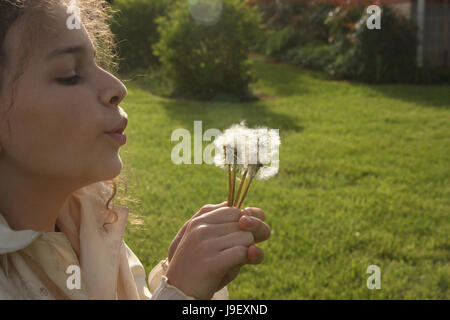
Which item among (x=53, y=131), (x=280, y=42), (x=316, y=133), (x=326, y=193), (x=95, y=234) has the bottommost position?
(x=326, y=193)

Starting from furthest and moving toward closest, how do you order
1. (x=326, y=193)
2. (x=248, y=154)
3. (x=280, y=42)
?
(x=280, y=42), (x=326, y=193), (x=248, y=154)

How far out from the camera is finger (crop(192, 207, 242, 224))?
1.35 metres

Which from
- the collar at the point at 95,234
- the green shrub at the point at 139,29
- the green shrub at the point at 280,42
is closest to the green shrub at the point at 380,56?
the green shrub at the point at 280,42

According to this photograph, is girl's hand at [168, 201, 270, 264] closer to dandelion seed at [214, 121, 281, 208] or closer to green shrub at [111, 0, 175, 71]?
dandelion seed at [214, 121, 281, 208]

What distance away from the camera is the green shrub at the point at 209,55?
1005cm

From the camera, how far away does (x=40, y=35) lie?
1.30 m

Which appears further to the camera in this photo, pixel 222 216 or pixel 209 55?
pixel 209 55

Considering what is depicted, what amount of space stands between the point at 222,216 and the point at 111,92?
46cm

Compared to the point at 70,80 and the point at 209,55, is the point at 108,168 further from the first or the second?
the point at 209,55

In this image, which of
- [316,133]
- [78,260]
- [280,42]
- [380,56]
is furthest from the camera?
[280,42]

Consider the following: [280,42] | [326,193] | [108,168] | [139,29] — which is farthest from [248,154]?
[280,42]
